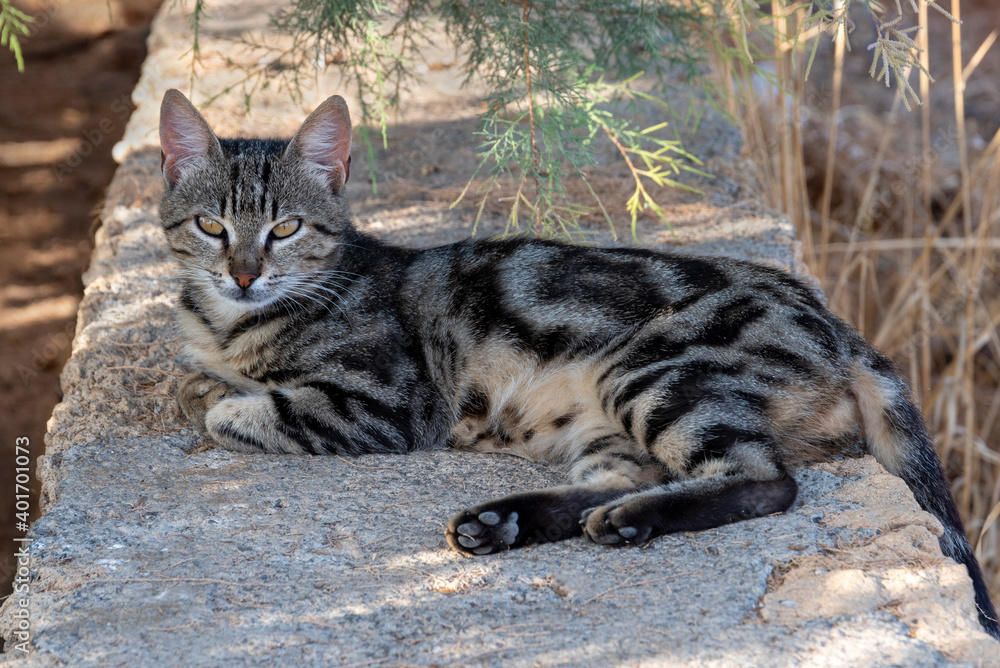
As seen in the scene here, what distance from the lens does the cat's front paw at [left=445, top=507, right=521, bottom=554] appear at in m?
2.66

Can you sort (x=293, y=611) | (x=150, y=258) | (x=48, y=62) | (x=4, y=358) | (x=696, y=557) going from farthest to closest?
(x=48, y=62) → (x=4, y=358) → (x=150, y=258) → (x=696, y=557) → (x=293, y=611)

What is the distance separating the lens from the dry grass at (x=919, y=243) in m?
5.04

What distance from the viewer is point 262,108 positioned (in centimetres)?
636

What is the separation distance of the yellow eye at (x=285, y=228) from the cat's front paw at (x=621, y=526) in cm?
157

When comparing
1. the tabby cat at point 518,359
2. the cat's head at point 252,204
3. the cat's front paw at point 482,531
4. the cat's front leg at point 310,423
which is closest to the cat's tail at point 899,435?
the tabby cat at point 518,359

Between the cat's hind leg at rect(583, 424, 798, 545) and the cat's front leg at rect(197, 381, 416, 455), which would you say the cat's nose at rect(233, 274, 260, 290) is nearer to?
the cat's front leg at rect(197, 381, 416, 455)

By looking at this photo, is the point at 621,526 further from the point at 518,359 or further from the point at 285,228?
the point at 285,228

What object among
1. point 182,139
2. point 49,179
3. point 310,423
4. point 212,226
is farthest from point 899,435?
point 49,179

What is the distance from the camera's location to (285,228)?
11.1 feet

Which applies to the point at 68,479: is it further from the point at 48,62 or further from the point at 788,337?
the point at 48,62

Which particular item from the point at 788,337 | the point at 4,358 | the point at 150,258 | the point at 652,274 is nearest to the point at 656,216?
the point at 652,274

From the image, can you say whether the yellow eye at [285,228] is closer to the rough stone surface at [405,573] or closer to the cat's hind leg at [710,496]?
the rough stone surface at [405,573]

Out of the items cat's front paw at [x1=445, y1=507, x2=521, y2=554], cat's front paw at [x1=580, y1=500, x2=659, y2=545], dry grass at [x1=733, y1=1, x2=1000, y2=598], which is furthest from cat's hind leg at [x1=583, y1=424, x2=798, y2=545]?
dry grass at [x1=733, y1=1, x2=1000, y2=598]

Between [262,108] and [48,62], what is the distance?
401cm
